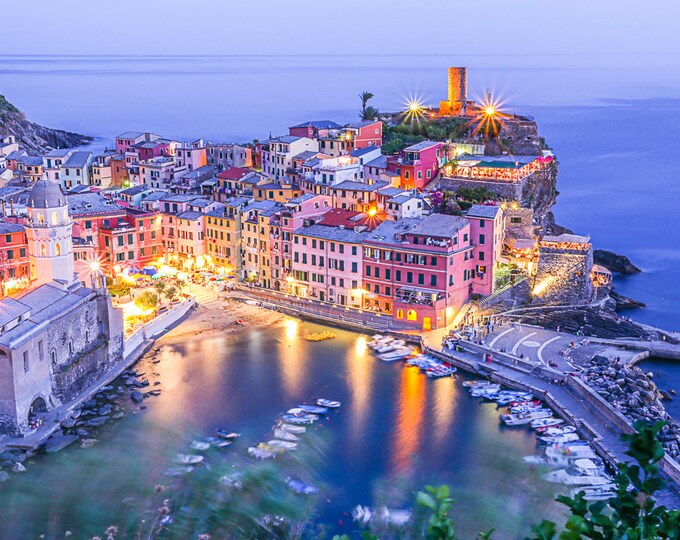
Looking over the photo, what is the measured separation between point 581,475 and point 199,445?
1148cm

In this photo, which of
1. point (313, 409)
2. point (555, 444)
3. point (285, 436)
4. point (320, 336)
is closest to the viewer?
point (555, 444)

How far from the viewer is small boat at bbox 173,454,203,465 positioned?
2495cm

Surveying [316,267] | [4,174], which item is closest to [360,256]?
[316,267]

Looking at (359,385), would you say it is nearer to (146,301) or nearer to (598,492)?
(598,492)

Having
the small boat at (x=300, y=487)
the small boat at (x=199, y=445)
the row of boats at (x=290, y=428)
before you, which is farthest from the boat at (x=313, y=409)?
the small boat at (x=300, y=487)

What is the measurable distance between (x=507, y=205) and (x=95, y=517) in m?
29.7

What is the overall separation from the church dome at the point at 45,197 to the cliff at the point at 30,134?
44.0 metres

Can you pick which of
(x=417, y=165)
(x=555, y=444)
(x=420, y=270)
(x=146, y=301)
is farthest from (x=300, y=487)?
(x=417, y=165)

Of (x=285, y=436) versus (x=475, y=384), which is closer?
(x=285, y=436)

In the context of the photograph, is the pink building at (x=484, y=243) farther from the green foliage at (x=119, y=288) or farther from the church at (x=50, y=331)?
the green foliage at (x=119, y=288)

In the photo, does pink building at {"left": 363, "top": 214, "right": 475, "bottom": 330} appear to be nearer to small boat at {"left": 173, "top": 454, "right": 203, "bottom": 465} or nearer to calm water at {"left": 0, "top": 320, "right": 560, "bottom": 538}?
A: calm water at {"left": 0, "top": 320, "right": 560, "bottom": 538}

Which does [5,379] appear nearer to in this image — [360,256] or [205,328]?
[205,328]

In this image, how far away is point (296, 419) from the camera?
28.2 m

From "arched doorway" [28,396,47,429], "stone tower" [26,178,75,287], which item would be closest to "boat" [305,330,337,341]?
"stone tower" [26,178,75,287]
